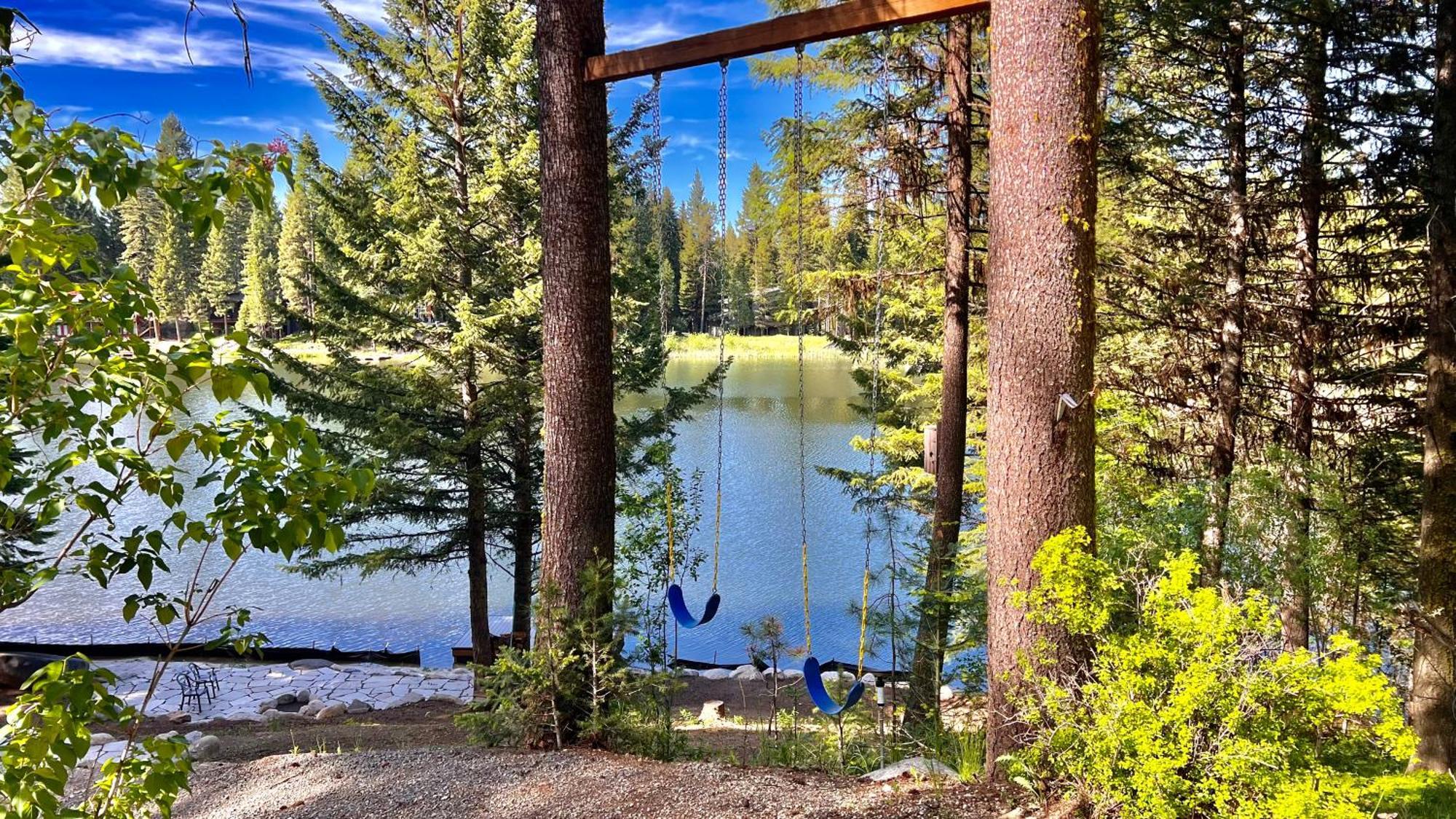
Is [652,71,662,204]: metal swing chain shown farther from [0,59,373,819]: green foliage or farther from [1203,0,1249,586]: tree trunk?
[1203,0,1249,586]: tree trunk

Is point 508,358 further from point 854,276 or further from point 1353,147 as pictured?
point 1353,147

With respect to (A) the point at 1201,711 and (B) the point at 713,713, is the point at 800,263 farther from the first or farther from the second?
(B) the point at 713,713

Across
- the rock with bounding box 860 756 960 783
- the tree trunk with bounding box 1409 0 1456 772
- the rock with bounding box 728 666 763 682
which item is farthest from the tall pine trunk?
the tree trunk with bounding box 1409 0 1456 772

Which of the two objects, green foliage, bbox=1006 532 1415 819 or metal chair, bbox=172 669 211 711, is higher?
green foliage, bbox=1006 532 1415 819

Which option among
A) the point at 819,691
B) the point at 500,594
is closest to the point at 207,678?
the point at 500,594

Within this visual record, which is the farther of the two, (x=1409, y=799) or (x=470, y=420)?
(x=470, y=420)

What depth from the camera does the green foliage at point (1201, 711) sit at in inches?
79.8

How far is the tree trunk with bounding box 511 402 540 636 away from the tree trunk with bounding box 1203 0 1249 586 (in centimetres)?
627

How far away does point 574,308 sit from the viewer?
366cm

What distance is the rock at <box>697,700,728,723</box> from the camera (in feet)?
22.7

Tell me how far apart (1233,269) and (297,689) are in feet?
32.6

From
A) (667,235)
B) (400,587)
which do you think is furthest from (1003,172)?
(667,235)

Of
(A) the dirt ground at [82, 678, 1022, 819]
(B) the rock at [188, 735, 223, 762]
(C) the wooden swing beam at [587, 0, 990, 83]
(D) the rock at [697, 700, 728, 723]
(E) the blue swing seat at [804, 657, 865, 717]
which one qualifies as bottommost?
(D) the rock at [697, 700, 728, 723]

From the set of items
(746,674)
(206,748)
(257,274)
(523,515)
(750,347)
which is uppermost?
(257,274)
